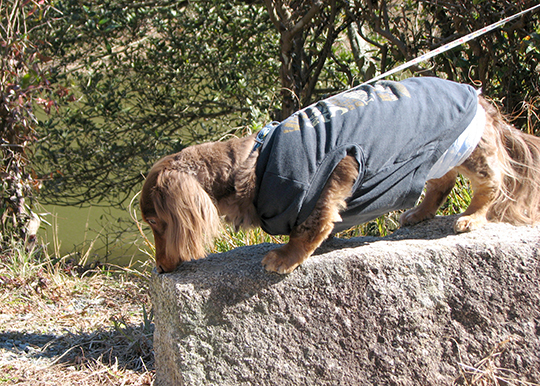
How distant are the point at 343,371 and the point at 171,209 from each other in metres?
1.10

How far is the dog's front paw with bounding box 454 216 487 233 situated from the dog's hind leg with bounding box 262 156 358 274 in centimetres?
76

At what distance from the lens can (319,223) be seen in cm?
228

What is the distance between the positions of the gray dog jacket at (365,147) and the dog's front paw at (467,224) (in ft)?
1.19

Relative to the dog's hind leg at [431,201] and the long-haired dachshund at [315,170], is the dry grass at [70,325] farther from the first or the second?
the dog's hind leg at [431,201]

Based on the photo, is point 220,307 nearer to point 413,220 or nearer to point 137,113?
point 413,220

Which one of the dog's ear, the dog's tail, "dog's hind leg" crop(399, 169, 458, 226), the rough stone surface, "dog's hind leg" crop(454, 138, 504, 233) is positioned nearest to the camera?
the dog's ear

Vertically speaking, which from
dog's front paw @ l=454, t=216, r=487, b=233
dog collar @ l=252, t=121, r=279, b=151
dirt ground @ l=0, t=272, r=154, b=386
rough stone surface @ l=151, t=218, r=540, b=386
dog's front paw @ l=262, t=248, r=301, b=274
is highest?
dog collar @ l=252, t=121, r=279, b=151

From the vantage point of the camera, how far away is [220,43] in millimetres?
5855

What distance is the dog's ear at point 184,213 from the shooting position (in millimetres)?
2170

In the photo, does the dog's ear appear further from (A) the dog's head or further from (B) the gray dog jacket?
(B) the gray dog jacket

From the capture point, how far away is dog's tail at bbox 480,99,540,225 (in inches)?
111

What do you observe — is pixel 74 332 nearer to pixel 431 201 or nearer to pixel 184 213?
pixel 184 213

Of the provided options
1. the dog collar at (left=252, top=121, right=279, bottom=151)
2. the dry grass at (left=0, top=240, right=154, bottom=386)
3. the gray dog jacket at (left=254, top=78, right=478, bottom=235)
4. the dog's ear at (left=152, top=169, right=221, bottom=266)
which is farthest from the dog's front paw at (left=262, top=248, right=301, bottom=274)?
the dry grass at (left=0, top=240, right=154, bottom=386)

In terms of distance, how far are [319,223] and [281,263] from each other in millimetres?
248
